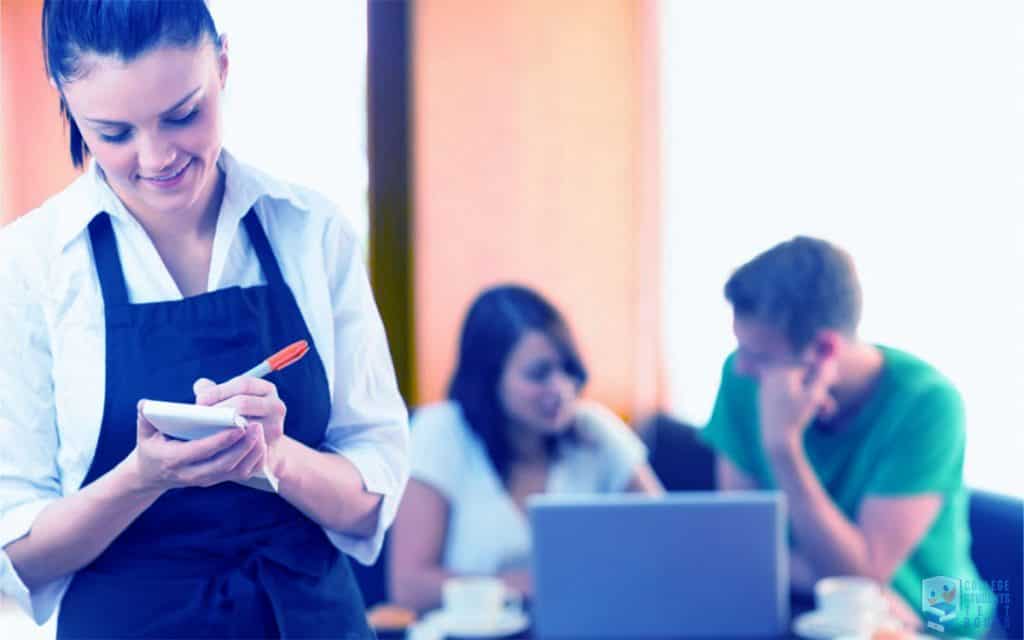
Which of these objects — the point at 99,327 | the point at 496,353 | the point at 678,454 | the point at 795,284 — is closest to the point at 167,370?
the point at 99,327

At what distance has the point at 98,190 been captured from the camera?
618 millimetres

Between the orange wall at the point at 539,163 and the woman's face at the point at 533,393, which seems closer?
the orange wall at the point at 539,163

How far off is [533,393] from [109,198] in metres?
0.79

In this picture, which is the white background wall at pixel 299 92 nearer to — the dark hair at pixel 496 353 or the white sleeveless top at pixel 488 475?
the dark hair at pixel 496 353

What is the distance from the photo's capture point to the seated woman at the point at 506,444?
1.28 m

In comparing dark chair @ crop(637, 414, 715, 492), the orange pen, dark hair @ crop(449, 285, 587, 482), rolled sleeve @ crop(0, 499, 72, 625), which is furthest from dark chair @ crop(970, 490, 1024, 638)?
rolled sleeve @ crop(0, 499, 72, 625)

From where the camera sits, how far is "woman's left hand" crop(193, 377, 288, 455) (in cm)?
57

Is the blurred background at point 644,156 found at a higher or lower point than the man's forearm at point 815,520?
higher

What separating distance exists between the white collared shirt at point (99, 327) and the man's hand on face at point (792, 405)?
0.50 metres

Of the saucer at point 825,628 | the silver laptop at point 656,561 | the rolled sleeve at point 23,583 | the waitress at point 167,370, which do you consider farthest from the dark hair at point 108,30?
the saucer at point 825,628

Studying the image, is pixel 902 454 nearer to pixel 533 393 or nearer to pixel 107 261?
pixel 533 393

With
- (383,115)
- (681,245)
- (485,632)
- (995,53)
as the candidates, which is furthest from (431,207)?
(995,53)
